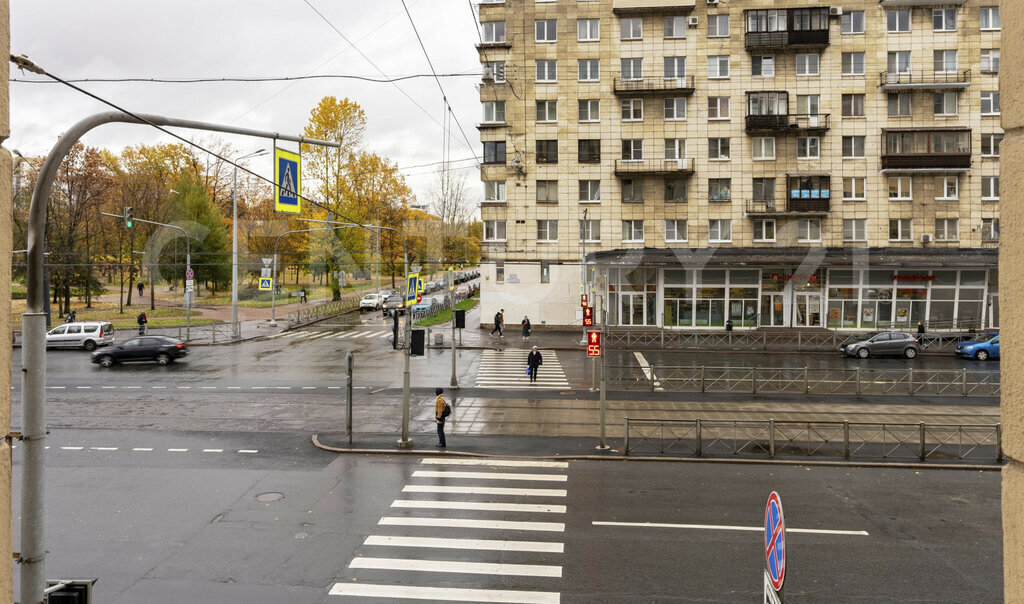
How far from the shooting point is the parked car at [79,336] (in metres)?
37.1

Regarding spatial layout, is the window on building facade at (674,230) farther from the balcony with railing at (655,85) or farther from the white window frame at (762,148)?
the balcony with railing at (655,85)

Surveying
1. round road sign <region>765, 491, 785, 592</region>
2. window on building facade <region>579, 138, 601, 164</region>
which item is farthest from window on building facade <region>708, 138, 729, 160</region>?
round road sign <region>765, 491, 785, 592</region>

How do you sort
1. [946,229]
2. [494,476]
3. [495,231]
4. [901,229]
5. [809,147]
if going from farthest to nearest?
[495,231] → [809,147] → [901,229] → [946,229] → [494,476]

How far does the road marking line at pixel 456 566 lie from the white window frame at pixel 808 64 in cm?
4499

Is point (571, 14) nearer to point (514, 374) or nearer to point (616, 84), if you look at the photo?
point (616, 84)

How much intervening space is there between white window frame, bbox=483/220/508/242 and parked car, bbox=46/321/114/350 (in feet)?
81.9

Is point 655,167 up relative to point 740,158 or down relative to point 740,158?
down

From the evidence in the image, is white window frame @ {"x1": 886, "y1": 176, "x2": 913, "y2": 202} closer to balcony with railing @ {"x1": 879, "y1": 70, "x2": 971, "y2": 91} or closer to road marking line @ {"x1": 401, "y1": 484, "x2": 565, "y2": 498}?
balcony with railing @ {"x1": 879, "y1": 70, "x2": 971, "y2": 91}

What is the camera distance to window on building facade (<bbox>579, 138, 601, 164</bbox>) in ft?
152

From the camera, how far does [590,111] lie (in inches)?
1818

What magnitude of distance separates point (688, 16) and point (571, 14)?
821cm

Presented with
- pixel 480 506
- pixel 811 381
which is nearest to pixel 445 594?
pixel 480 506

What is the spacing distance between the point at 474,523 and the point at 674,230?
3755 centimetres

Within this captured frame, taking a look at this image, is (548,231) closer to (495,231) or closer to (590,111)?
(495,231)
